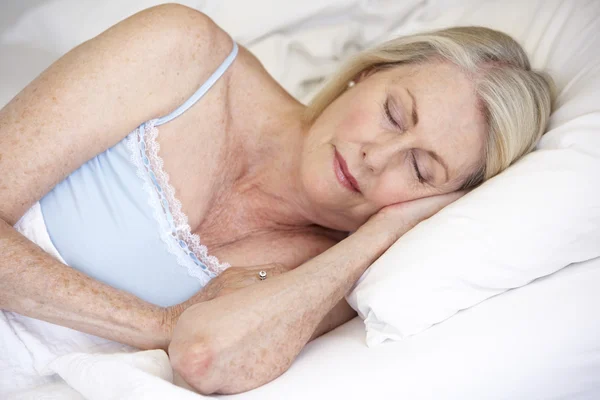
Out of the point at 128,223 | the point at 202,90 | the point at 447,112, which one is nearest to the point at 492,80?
the point at 447,112

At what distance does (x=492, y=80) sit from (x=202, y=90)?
0.73 metres

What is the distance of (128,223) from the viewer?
1477mm

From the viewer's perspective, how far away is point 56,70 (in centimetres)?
142

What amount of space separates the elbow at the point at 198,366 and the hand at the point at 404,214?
0.54m

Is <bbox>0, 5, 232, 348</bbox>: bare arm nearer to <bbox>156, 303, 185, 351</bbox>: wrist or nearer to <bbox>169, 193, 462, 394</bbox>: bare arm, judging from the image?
<bbox>156, 303, 185, 351</bbox>: wrist

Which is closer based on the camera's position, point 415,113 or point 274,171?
point 415,113

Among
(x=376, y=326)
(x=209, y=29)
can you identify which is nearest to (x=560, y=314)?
(x=376, y=326)

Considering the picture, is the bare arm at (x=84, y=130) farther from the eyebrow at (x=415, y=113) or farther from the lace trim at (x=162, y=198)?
the eyebrow at (x=415, y=113)

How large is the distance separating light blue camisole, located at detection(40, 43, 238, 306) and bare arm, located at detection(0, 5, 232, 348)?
0.15ft

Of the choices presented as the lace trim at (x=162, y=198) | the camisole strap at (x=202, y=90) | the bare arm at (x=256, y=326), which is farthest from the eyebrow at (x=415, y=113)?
the lace trim at (x=162, y=198)

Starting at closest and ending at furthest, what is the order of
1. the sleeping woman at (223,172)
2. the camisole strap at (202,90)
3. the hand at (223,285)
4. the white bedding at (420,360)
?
the white bedding at (420,360)
the sleeping woman at (223,172)
the hand at (223,285)
the camisole strap at (202,90)

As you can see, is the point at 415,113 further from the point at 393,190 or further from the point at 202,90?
the point at 202,90

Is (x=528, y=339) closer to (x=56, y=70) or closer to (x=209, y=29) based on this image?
(x=209, y=29)

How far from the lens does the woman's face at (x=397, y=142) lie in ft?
5.02
